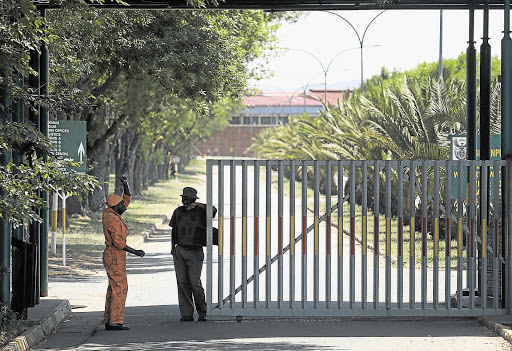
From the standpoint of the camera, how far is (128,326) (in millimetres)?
12234

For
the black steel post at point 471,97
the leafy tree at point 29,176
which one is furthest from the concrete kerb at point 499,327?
the leafy tree at point 29,176

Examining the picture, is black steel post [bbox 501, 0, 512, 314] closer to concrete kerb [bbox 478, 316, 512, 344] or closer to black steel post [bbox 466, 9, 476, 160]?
concrete kerb [bbox 478, 316, 512, 344]

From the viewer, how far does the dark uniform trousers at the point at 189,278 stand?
12523 millimetres

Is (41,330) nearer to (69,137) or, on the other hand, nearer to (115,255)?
(115,255)

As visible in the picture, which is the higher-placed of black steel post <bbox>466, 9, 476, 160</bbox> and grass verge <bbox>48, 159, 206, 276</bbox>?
black steel post <bbox>466, 9, 476, 160</bbox>

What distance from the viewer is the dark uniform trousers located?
12523mm

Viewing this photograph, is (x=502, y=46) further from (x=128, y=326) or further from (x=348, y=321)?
(x=128, y=326)

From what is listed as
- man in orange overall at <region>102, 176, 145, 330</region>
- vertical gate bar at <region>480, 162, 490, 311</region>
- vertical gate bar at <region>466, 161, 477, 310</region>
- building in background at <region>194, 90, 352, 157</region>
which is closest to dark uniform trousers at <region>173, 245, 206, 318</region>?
man in orange overall at <region>102, 176, 145, 330</region>

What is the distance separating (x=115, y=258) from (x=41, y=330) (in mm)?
1168

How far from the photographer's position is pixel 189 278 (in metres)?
12.5

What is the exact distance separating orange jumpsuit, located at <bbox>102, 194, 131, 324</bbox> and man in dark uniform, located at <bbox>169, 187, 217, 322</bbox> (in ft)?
3.03

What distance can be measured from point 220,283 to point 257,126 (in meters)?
148

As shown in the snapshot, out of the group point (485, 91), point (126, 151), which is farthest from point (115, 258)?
point (126, 151)

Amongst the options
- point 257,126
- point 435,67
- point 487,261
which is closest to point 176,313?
point 487,261
